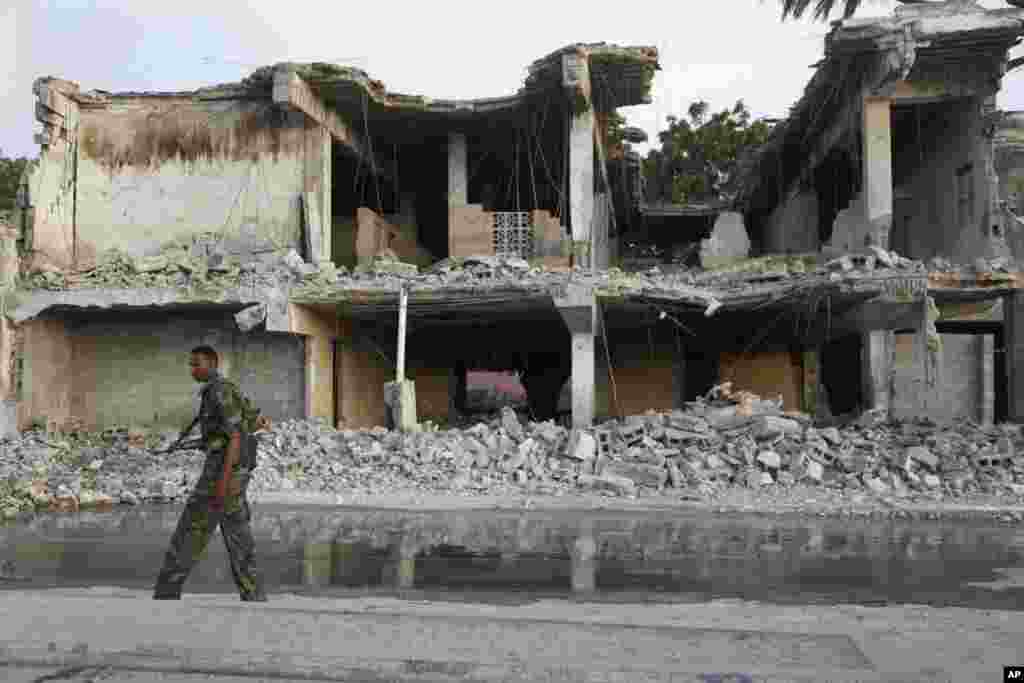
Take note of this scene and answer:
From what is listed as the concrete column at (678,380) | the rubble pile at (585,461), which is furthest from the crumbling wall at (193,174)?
the concrete column at (678,380)

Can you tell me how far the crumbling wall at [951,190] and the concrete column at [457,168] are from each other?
874 cm

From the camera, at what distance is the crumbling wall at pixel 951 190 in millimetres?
14617

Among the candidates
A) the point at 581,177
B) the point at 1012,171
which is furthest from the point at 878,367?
the point at 581,177

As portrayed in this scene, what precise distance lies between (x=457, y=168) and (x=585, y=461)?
6710mm

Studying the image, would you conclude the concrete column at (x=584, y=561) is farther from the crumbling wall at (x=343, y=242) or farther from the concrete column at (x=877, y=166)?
the crumbling wall at (x=343, y=242)

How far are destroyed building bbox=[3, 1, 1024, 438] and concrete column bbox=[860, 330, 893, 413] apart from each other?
0.19ft

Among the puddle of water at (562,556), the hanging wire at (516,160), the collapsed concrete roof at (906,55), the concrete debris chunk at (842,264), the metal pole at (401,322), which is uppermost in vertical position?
the collapsed concrete roof at (906,55)

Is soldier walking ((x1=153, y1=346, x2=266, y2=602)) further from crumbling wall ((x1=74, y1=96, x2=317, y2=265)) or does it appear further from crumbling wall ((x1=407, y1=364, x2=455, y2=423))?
crumbling wall ((x1=407, y1=364, x2=455, y2=423))

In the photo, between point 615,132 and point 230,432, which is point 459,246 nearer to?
point 615,132

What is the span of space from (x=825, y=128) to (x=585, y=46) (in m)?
6.03

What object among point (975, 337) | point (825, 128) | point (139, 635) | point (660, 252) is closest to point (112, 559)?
point (139, 635)

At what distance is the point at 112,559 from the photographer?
8.27 m

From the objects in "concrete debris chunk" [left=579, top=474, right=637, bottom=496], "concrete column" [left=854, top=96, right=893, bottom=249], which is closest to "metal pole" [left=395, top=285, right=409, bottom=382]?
"concrete debris chunk" [left=579, top=474, right=637, bottom=496]

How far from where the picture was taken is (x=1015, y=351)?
48.0 ft
